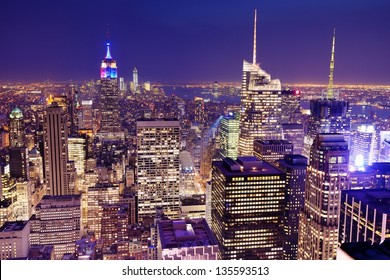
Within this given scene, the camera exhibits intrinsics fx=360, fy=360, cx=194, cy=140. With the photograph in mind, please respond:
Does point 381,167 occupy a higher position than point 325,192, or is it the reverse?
point 381,167

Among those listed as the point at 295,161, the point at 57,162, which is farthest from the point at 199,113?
the point at 57,162

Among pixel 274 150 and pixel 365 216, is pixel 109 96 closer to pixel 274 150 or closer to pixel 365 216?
pixel 365 216

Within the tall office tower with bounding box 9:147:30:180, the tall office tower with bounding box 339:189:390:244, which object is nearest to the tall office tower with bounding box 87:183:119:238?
the tall office tower with bounding box 9:147:30:180

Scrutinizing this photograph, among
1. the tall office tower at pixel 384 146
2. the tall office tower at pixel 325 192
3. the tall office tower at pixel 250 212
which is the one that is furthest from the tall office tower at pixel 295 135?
the tall office tower at pixel 325 192

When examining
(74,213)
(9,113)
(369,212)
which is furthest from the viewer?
(74,213)

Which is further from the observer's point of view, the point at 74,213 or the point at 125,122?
the point at 125,122

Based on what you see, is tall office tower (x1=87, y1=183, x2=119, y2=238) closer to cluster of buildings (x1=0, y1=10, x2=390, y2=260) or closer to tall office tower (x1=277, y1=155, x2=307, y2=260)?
cluster of buildings (x1=0, y1=10, x2=390, y2=260)
